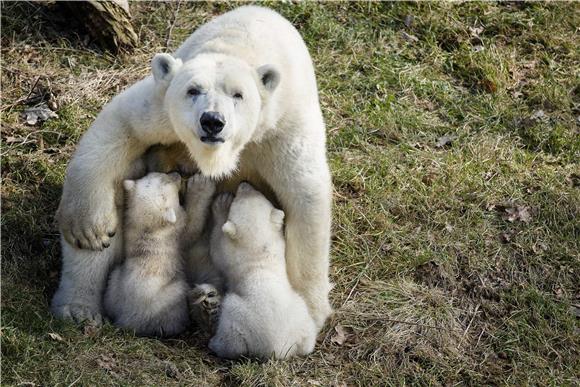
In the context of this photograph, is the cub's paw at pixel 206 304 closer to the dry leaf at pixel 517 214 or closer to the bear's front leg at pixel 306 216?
the bear's front leg at pixel 306 216

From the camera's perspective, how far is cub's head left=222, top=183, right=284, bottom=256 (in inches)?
256

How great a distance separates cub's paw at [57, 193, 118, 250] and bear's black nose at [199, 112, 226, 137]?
1216 millimetres

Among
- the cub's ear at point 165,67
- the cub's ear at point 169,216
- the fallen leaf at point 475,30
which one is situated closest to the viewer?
the cub's ear at point 165,67

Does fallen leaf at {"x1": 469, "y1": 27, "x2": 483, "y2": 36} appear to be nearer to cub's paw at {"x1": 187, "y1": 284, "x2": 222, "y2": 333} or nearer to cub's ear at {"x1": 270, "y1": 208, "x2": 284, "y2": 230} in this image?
cub's ear at {"x1": 270, "y1": 208, "x2": 284, "y2": 230}

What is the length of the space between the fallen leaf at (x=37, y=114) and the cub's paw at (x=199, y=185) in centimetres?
227

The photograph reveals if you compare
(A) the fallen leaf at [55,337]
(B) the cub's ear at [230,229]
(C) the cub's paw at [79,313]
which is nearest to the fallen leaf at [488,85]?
(B) the cub's ear at [230,229]

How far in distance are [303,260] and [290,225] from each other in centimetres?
28

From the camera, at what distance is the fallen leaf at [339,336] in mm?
6820

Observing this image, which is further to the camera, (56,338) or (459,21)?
(459,21)

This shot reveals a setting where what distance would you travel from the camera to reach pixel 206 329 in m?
6.49

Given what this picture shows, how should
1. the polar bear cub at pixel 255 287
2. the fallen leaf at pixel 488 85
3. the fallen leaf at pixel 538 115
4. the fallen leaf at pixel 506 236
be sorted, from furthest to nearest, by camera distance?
the fallen leaf at pixel 488 85 → the fallen leaf at pixel 538 115 → the fallen leaf at pixel 506 236 → the polar bear cub at pixel 255 287

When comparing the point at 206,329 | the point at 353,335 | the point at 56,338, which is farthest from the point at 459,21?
the point at 56,338

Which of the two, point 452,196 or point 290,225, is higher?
point 290,225

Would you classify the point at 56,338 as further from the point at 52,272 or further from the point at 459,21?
the point at 459,21
